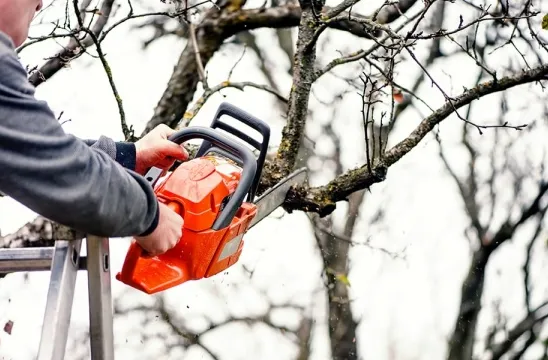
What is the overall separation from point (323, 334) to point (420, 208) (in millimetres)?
2508

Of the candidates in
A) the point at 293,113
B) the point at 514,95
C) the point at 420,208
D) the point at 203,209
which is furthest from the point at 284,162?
the point at 420,208

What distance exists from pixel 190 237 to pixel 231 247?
0.66ft

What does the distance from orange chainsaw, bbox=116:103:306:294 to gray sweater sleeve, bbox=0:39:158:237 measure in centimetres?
39

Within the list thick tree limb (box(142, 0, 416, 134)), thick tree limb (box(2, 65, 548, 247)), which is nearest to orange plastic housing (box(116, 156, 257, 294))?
thick tree limb (box(2, 65, 548, 247))

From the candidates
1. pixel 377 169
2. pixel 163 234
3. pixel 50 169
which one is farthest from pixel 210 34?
pixel 50 169

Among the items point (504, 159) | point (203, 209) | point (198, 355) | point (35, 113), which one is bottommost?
point (35, 113)

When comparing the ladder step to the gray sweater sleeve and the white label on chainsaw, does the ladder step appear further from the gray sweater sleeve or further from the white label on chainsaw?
the white label on chainsaw

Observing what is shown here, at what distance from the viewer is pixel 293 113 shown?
2.93m

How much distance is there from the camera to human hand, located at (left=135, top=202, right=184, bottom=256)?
1.43 m

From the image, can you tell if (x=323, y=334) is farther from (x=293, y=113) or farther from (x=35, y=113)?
(x=35, y=113)

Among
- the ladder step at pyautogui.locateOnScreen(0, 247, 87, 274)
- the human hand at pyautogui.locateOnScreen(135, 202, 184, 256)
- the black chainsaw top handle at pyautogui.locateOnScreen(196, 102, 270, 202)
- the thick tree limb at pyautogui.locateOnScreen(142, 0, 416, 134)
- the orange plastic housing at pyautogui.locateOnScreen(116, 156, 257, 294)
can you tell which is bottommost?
the human hand at pyautogui.locateOnScreen(135, 202, 184, 256)

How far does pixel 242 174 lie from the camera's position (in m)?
1.87

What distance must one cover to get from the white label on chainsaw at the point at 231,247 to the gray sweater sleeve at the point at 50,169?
65 centimetres

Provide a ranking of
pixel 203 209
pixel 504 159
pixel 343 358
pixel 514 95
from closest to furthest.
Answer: pixel 203 209
pixel 514 95
pixel 504 159
pixel 343 358
